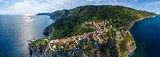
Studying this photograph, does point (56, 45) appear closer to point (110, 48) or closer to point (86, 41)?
point (86, 41)

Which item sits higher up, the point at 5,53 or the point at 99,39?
the point at 99,39

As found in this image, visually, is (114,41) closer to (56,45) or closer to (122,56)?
(122,56)

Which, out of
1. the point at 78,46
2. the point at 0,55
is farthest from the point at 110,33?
the point at 0,55

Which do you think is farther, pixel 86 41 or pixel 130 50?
pixel 130 50

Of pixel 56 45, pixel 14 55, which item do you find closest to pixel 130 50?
pixel 56 45

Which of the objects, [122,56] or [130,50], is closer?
[122,56]

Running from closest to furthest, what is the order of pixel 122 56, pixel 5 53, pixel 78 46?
pixel 78 46, pixel 122 56, pixel 5 53

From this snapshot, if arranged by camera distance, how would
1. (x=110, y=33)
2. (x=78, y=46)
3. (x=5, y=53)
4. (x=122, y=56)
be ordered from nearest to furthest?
(x=78, y=46), (x=122, y=56), (x=110, y=33), (x=5, y=53)

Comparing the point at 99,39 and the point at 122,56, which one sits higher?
the point at 99,39

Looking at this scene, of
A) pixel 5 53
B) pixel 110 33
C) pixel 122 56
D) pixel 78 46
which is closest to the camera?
pixel 78 46
